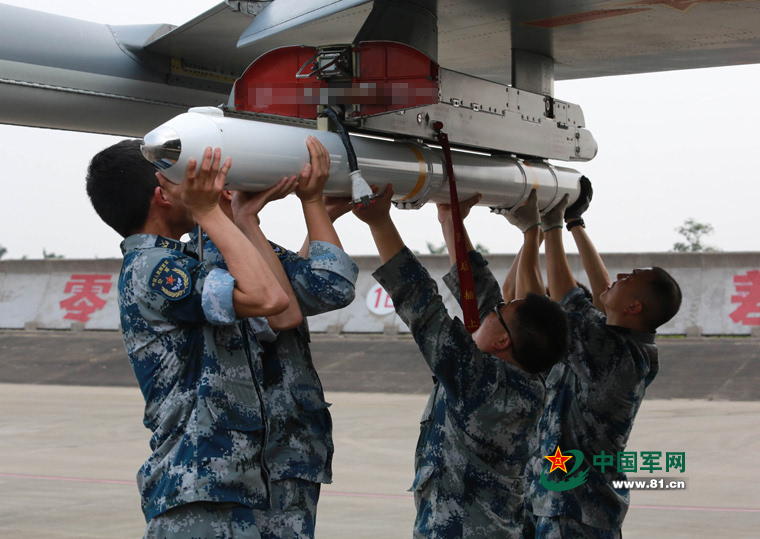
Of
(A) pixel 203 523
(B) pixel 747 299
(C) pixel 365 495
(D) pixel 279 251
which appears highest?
(B) pixel 747 299

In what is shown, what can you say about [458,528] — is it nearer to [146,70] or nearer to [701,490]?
[146,70]

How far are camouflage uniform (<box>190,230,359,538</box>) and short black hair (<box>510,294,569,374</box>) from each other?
672 millimetres

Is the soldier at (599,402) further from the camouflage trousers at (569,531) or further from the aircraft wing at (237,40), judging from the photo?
the aircraft wing at (237,40)

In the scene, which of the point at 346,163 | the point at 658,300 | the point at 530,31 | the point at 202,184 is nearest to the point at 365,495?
the point at 658,300

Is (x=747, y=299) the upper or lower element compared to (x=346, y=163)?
upper

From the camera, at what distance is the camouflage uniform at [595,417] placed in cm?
349

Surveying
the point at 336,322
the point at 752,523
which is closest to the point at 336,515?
the point at 752,523

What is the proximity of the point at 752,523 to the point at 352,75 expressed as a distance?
5244mm

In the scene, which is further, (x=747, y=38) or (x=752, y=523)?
(x=752, y=523)

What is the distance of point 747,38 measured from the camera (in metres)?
4.14

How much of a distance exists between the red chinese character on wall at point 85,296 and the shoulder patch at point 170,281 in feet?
56.4

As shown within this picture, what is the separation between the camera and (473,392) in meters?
2.75

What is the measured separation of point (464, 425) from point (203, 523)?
969mm

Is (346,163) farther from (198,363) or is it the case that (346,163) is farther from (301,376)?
(198,363)
